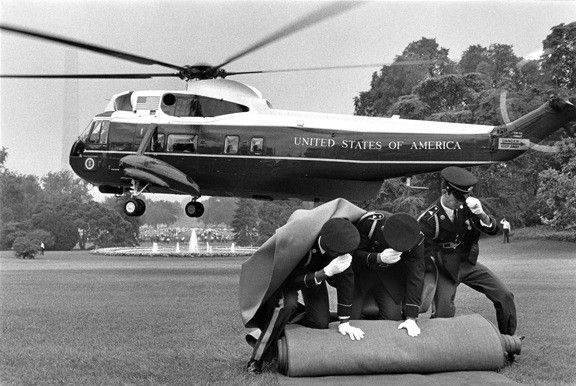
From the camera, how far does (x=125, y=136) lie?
17141mm

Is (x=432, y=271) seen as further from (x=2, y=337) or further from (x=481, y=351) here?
(x=2, y=337)

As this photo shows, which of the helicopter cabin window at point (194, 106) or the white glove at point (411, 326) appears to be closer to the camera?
the white glove at point (411, 326)

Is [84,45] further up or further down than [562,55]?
further down

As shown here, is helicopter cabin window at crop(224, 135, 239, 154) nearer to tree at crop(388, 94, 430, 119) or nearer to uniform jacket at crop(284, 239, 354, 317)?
uniform jacket at crop(284, 239, 354, 317)

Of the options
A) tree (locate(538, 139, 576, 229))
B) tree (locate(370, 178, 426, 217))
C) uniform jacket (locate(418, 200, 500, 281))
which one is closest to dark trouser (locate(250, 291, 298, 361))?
uniform jacket (locate(418, 200, 500, 281))

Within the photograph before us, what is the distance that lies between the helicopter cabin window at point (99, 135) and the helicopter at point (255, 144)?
3cm

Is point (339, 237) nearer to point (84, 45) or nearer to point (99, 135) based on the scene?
point (84, 45)

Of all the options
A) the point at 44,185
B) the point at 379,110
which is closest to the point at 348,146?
the point at 44,185

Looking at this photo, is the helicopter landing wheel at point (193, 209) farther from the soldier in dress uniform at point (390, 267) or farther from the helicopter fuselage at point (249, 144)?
the soldier in dress uniform at point (390, 267)

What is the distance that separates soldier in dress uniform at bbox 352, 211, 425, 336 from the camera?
218 inches

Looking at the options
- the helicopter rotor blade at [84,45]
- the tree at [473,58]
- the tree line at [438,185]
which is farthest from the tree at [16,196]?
the tree at [473,58]

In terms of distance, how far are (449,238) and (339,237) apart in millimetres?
1477

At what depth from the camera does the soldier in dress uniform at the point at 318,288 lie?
18.0ft

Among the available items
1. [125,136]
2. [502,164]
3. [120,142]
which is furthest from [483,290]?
[502,164]
